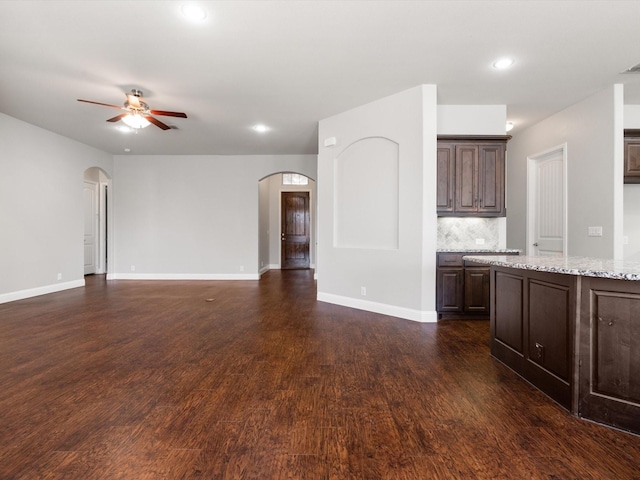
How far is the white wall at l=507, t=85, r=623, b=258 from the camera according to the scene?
4.03 m

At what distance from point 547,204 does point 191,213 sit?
→ 7274mm

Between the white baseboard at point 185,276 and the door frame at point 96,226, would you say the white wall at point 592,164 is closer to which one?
the white baseboard at point 185,276

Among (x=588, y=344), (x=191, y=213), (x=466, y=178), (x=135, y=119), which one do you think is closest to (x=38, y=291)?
(x=191, y=213)

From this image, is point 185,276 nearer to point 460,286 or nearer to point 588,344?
point 460,286

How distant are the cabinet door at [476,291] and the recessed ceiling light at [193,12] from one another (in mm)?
3993

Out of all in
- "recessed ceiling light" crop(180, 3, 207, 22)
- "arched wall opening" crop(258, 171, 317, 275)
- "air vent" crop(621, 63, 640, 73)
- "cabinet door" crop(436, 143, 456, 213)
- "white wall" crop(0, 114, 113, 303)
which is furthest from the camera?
"arched wall opening" crop(258, 171, 317, 275)

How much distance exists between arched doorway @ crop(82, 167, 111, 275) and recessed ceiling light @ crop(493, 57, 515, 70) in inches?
343

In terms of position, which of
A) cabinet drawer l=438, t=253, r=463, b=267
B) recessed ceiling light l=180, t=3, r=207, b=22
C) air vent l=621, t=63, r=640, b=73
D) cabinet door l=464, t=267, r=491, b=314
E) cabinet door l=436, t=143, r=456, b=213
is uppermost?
air vent l=621, t=63, r=640, b=73

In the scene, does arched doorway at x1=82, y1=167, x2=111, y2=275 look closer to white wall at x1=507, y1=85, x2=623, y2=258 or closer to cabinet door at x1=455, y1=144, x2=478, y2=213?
cabinet door at x1=455, y1=144, x2=478, y2=213

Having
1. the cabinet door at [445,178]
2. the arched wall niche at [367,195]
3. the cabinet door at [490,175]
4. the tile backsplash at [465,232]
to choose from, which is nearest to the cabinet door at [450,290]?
the tile backsplash at [465,232]

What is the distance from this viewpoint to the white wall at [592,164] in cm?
403

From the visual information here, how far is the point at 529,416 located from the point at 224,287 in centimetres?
581

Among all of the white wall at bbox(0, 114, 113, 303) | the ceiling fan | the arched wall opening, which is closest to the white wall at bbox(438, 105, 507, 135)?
the ceiling fan

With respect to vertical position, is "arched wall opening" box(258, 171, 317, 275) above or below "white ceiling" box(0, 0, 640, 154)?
below
